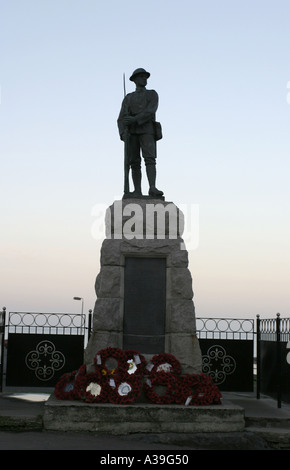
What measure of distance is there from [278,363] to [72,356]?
3874 mm

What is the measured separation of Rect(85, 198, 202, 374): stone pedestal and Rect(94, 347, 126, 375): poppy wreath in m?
0.28

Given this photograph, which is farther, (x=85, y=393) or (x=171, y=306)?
(x=171, y=306)

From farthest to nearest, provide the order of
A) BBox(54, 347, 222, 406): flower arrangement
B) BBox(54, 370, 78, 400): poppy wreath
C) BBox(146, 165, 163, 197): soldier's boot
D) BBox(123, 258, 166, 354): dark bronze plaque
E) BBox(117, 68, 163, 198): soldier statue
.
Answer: BBox(117, 68, 163, 198): soldier statue, BBox(146, 165, 163, 197): soldier's boot, BBox(123, 258, 166, 354): dark bronze plaque, BBox(54, 370, 78, 400): poppy wreath, BBox(54, 347, 222, 406): flower arrangement

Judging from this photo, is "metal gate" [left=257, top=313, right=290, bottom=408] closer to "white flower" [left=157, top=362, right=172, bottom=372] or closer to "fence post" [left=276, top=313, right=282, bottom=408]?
"fence post" [left=276, top=313, right=282, bottom=408]

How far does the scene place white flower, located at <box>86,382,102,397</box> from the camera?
8344 mm

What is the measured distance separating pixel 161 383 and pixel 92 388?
102cm

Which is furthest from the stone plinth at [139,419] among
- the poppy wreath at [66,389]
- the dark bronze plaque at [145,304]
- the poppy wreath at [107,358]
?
the dark bronze plaque at [145,304]

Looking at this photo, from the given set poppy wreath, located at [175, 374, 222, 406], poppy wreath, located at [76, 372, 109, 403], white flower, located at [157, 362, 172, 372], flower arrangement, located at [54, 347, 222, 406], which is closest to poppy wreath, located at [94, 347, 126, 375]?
flower arrangement, located at [54, 347, 222, 406]

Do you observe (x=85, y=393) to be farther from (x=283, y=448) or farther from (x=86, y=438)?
(x=283, y=448)

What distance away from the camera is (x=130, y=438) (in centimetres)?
773

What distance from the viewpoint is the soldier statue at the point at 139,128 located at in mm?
9992

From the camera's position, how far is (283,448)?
8000 mm

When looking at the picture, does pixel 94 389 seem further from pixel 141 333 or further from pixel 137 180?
pixel 137 180
